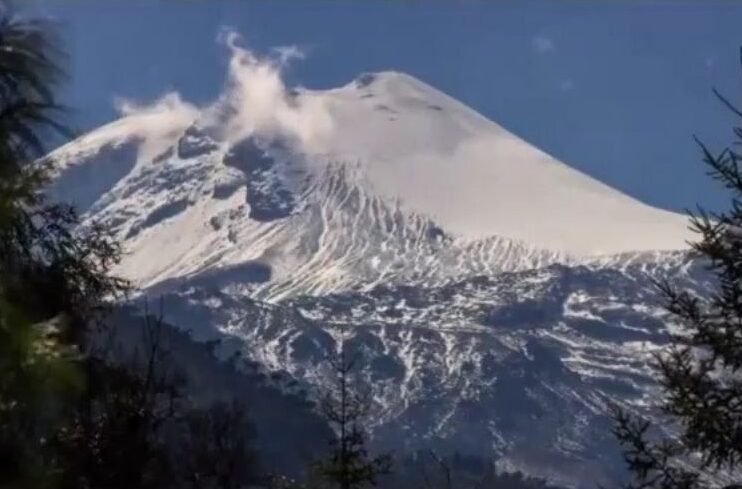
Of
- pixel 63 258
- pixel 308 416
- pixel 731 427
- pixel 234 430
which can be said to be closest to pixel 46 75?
pixel 63 258

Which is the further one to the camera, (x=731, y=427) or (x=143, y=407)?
(x=143, y=407)

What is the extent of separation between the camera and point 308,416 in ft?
608

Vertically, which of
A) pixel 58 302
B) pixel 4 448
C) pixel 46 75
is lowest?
pixel 4 448

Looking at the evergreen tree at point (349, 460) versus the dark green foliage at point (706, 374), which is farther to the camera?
the evergreen tree at point (349, 460)

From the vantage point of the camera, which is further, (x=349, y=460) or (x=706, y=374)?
(x=349, y=460)

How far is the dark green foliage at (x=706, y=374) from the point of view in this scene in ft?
39.3

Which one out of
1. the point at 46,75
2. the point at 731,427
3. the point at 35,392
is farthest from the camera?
the point at 731,427

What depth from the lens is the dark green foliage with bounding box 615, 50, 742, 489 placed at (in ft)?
39.3

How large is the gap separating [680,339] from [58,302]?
553cm

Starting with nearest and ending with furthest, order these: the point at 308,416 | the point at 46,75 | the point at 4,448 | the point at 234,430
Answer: the point at 4,448, the point at 46,75, the point at 234,430, the point at 308,416

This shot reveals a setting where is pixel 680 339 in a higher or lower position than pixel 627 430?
higher

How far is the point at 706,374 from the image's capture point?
12.4m

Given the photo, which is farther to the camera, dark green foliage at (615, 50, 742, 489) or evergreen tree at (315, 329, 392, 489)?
evergreen tree at (315, 329, 392, 489)

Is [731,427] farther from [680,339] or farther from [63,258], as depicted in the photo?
[63,258]
